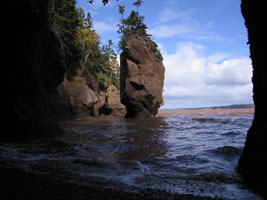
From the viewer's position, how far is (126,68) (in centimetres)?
2008

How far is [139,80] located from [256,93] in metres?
17.0

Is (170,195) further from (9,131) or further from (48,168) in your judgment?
(9,131)

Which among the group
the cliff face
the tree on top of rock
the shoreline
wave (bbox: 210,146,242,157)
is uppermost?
the tree on top of rock

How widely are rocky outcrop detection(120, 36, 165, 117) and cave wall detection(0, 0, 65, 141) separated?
13723 millimetres

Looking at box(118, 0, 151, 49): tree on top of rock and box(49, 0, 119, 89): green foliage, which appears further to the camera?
box(118, 0, 151, 49): tree on top of rock

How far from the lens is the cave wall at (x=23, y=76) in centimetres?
462

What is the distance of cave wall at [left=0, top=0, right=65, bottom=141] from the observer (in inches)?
182

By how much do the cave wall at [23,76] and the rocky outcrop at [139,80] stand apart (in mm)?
13723

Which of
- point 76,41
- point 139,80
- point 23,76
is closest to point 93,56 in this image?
point 76,41

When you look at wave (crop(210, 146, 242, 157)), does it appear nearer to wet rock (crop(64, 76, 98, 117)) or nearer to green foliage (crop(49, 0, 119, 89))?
green foliage (crop(49, 0, 119, 89))

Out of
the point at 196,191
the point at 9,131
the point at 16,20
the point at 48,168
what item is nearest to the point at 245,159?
the point at 196,191

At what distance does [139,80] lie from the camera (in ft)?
65.0

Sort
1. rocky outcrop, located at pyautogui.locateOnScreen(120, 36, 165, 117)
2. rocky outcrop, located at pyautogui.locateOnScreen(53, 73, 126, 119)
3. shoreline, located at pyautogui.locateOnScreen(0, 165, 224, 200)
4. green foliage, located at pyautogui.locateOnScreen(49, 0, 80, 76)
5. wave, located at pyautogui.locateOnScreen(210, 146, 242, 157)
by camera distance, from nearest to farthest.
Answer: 1. shoreline, located at pyautogui.locateOnScreen(0, 165, 224, 200)
2. wave, located at pyautogui.locateOnScreen(210, 146, 242, 157)
3. rocky outcrop, located at pyautogui.locateOnScreen(53, 73, 126, 119)
4. green foliage, located at pyautogui.locateOnScreen(49, 0, 80, 76)
5. rocky outcrop, located at pyautogui.locateOnScreen(120, 36, 165, 117)

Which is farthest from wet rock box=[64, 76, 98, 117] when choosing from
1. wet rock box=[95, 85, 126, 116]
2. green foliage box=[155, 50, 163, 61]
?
green foliage box=[155, 50, 163, 61]
